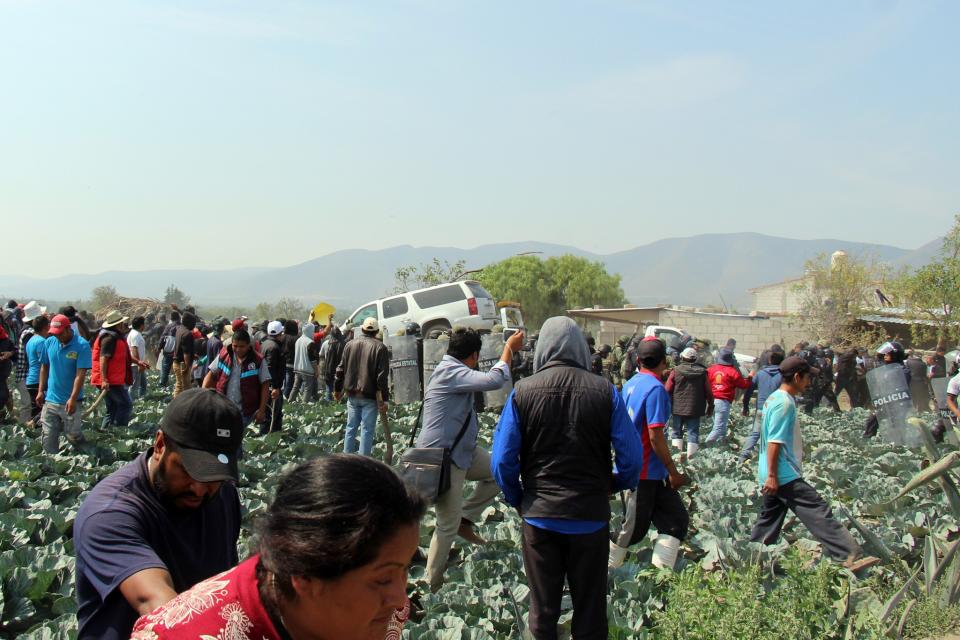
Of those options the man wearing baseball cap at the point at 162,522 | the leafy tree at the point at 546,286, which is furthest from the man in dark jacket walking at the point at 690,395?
the leafy tree at the point at 546,286

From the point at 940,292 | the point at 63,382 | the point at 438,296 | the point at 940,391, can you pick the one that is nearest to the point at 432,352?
the point at 63,382

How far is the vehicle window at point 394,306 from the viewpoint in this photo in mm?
22297

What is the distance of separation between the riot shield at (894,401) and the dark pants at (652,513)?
6172 millimetres

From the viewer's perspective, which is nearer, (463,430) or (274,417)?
(463,430)

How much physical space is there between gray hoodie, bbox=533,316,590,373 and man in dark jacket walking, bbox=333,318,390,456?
14.6 ft

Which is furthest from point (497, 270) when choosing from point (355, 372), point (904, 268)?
point (355, 372)

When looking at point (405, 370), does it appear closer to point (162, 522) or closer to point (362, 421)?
point (362, 421)

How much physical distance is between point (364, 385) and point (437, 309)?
13461mm

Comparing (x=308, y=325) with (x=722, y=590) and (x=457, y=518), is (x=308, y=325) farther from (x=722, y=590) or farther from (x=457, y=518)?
(x=722, y=590)

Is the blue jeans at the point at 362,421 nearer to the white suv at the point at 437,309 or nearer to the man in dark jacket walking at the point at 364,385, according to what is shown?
the man in dark jacket walking at the point at 364,385

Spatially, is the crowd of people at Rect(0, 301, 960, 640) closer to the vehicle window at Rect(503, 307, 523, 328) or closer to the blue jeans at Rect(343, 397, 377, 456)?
the blue jeans at Rect(343, 397, 377, 456)

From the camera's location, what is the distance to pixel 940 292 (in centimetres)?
2823

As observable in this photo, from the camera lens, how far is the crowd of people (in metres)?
1.54

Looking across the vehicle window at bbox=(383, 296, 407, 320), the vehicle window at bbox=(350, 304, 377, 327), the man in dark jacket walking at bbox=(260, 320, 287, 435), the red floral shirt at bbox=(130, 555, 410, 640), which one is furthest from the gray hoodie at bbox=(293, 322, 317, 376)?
the red floral shirt at bbox=(130, 555, 410, 640)
